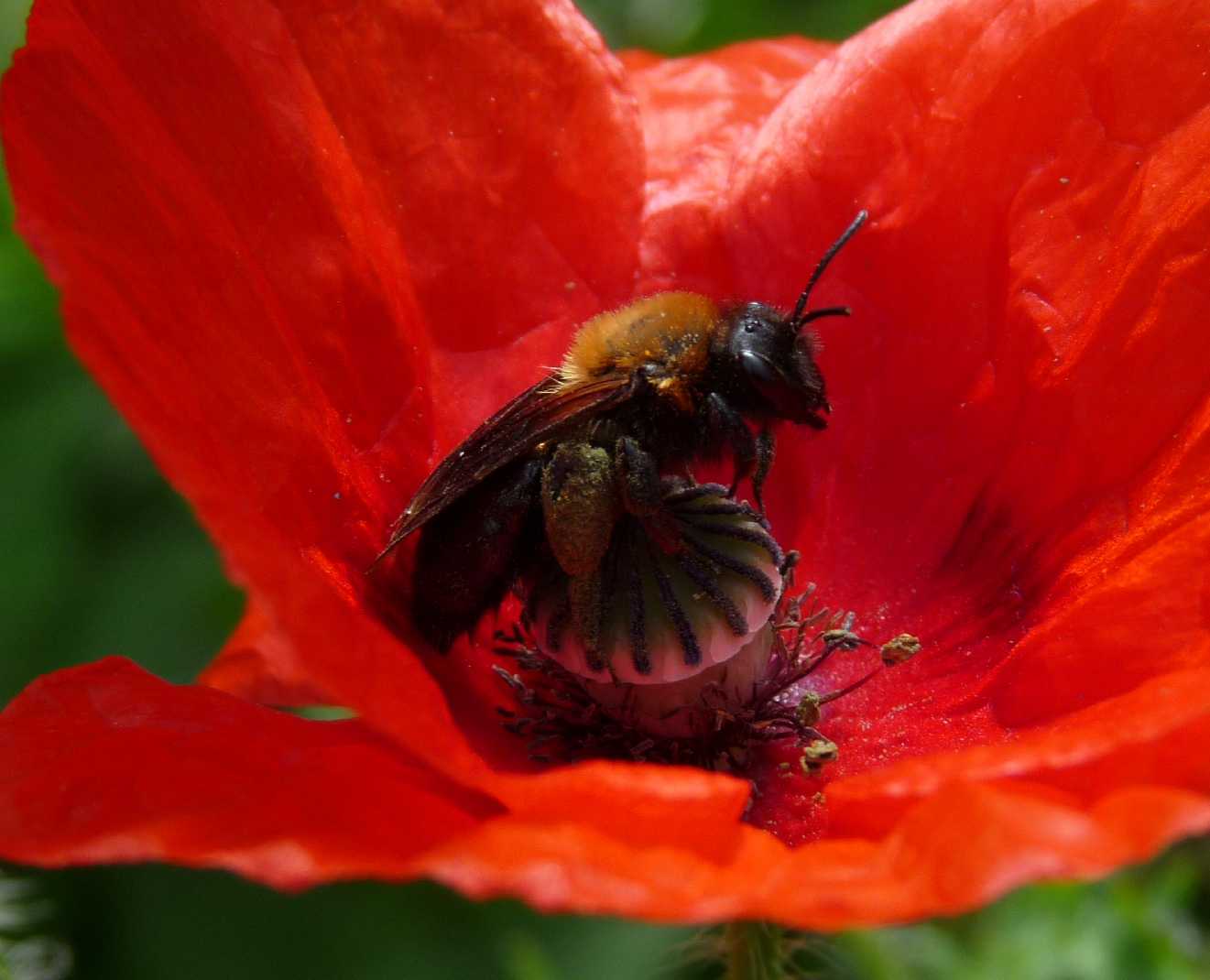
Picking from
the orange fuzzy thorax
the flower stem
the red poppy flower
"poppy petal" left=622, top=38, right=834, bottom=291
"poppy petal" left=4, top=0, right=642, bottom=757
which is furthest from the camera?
"poppy petal" left=622, top=38, right=834, bottom=291

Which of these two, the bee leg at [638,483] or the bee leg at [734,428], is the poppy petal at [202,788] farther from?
the bee leg at [734,428]

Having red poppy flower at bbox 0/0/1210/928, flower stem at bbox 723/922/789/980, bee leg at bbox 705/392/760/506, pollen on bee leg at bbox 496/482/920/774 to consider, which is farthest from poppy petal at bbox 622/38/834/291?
flower stem at bbox 723/922/789/980

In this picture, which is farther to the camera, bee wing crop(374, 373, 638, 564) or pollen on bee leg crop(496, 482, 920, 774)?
pollen on bee leg crop(496, 482, 920, 774)

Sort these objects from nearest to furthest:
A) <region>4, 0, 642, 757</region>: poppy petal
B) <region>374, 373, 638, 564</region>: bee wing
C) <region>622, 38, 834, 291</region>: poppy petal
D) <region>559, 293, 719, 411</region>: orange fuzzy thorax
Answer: <region>4, 0, 642, 757</region>: poppy petal
<region>374, 373, 638, 564</region>: bee wing
<region>559, 293, 719, 411</region>: orange fuzzy thorax
<region>622, 38, 834, 291</region>: poppy petal

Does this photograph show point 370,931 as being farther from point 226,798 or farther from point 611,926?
point 226,798

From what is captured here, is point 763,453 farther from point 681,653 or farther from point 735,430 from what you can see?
point 681,653

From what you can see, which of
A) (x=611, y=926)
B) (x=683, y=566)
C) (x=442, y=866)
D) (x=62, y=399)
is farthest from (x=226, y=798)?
(x=62, y=399)

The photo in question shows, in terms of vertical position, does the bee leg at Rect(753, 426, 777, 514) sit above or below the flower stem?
above

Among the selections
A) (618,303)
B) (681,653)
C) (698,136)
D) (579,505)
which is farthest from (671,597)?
(698,136)

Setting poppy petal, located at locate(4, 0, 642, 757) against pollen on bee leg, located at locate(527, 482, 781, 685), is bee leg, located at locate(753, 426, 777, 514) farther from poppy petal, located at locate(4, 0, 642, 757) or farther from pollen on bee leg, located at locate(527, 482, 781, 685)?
poppy petal, located at locate(4, 0, 642, 757)
